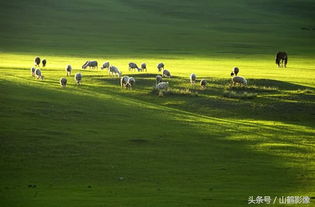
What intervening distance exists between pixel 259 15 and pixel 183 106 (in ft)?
303

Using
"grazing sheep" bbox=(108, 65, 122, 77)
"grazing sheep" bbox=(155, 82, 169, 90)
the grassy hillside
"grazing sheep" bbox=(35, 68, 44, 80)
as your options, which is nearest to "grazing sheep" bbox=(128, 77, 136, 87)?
"grazing sheep" bbox=(155, 82, 169, 90)

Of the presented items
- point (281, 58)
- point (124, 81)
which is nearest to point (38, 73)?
point (124, 81)

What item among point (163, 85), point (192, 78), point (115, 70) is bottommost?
point (163, 85)

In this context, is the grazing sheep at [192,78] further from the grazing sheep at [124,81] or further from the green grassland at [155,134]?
the grazing sheep at [124,81]

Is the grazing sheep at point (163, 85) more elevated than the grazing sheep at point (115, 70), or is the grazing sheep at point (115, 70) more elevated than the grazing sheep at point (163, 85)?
the grazing sheep at point (115, 70)

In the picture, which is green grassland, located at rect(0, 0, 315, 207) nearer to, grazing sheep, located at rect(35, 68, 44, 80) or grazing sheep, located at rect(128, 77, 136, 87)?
grazing sheep, located at rect(128, 77, 136, 87)

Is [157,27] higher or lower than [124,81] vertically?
higher

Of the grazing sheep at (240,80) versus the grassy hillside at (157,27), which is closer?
the grazing sheep at (240,80)

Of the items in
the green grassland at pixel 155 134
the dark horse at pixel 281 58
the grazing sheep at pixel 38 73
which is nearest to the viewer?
the green grassland at pixel 155 134

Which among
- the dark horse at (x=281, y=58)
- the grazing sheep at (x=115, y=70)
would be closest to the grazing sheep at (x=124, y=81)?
the grazing sheep at (x=115, y=70)

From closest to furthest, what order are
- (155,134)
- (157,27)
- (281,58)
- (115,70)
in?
(155,134) → (115,70) → (281,58) → (157,27)

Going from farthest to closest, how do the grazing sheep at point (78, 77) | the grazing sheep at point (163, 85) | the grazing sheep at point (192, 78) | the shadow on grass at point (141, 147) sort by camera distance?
1. the grazing sheep at point (192, 78)
2. the grazing sheep at point (78, 77)
3. the grazing sheep at point (163, 85)
4. the shadow on grass at point (141, 147)

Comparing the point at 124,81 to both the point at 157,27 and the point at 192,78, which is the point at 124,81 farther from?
the point at 157,27

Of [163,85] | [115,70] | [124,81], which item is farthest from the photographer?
[115,70]
